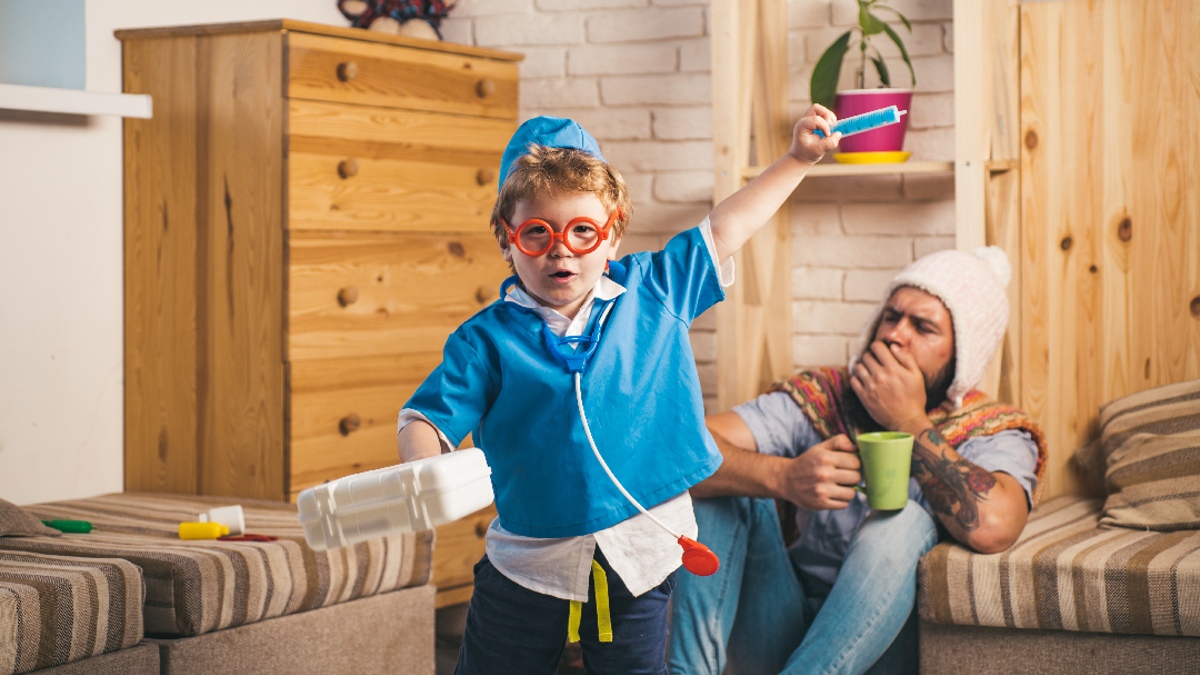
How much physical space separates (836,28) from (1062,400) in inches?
38.3

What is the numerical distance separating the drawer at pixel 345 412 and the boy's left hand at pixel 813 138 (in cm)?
132

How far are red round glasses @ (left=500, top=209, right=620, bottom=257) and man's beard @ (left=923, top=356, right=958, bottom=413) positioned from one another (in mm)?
1014

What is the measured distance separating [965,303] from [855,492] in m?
0.43

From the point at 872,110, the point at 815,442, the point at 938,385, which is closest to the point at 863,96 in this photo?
the point at 872,110

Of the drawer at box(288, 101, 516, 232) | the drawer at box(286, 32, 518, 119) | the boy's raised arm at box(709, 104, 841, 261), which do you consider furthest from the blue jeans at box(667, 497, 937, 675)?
the drawer at box(286, 32, 518, 119)

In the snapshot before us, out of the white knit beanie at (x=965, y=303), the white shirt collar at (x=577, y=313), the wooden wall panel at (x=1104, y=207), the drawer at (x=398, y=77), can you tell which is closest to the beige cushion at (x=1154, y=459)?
the wooden wall panel at (x=1104, y=207)

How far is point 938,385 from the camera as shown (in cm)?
198

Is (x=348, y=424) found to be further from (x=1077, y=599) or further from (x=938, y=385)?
(x=1077, y=599)

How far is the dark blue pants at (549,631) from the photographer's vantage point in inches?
48.1

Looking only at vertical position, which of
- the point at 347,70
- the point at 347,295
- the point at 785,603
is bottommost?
the point at 785,603

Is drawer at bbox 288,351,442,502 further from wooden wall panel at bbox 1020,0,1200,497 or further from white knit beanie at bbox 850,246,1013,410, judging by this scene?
wooden wall panel at bbox 1020,0,1200,497

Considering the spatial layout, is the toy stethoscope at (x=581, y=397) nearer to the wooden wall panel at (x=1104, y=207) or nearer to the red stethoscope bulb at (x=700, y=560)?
the red stethoscope bulb at (x=700, y=560)

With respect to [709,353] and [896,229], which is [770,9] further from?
[709,353]

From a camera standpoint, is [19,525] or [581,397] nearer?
[581,397]
